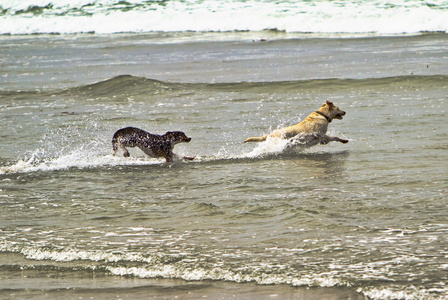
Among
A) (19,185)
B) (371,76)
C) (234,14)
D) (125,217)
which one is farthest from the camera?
(234,14)

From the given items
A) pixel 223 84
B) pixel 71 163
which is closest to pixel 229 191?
pixel 71 163

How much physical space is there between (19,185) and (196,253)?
3.38m

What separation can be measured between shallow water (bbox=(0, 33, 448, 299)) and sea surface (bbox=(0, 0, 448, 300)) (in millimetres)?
22

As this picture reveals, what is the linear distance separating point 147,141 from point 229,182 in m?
1.59

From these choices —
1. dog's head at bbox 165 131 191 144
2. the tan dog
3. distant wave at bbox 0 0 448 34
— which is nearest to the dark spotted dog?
dog's head at bbox 165 131 191 144

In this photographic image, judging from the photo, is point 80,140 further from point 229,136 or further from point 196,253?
point 196,253

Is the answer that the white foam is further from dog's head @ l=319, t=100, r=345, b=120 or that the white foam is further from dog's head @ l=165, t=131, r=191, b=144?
dog's head @ l=319, t=100, r=345, b=120

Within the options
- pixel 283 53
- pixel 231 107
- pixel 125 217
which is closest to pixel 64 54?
pixel 283 53

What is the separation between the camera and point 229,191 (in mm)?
7578

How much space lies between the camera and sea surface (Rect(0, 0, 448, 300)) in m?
5.23

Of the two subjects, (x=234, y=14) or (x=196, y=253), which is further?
(x=234, y=14)

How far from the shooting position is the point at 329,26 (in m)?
28.2

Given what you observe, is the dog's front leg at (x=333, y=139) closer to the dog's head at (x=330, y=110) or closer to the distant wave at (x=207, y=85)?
the dog's head at (x=330, y=110)

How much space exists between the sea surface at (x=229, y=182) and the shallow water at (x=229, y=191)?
2 centimetres
